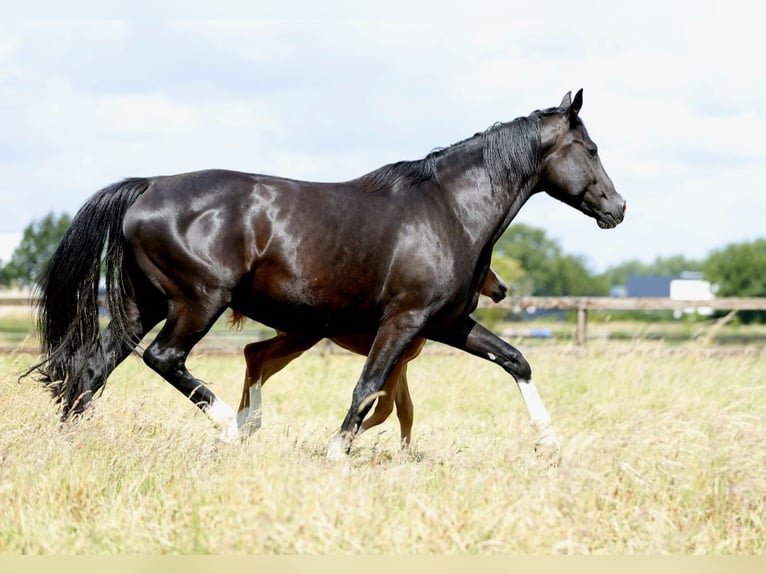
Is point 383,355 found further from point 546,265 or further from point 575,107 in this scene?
point 546,265

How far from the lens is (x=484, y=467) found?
5.61 meters

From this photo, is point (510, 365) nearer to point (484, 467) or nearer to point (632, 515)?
point (484, 467)

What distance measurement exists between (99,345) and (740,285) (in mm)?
68067

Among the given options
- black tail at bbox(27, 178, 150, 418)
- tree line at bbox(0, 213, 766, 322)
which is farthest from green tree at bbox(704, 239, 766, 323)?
black tail at bbox(27, 178, 150, 418)

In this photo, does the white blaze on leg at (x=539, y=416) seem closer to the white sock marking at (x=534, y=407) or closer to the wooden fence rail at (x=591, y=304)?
the white sock marking at (x=534, y=407)

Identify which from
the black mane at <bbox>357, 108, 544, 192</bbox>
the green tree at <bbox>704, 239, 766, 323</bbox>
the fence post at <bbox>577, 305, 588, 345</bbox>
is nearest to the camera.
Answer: the black mane at <bbox>357, 108, 544, 192</bbox>

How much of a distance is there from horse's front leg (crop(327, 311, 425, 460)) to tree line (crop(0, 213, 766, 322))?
2460 millimetres

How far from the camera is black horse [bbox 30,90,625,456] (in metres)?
6.21

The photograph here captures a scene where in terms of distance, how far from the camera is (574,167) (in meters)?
6.92

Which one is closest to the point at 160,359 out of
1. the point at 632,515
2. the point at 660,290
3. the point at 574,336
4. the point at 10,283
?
the point at 632,515

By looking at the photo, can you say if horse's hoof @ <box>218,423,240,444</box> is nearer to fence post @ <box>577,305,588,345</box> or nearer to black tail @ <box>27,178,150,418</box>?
black tail @ <box>27,178,150,418</box>

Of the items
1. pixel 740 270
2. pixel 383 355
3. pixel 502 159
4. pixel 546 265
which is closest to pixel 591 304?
pixel 502 159

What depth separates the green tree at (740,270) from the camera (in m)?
68.2

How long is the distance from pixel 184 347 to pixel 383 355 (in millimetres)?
→ 1267
